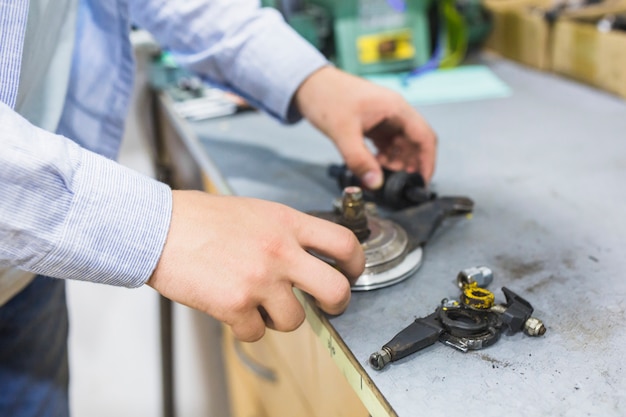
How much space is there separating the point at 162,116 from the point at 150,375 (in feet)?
1.76

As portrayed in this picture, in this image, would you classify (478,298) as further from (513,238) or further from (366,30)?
(366,30)

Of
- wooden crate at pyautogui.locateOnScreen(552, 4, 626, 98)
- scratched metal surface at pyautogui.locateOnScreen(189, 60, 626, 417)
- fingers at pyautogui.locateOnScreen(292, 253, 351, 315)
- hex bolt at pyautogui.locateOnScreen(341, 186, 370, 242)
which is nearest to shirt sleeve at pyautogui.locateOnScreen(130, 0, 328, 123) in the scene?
scratched metal surface at pyautogui.locateOnScreen(189, 60, 626, 417)

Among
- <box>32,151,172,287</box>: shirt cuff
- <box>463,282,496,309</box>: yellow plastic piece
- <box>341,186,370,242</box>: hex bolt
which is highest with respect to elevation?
<box>32,151,172,287</box>: shirt cuff

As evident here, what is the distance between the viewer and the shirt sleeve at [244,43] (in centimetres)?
67

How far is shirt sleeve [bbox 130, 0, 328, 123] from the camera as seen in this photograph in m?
0.67

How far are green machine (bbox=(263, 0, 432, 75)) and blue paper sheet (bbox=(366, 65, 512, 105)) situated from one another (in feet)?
0.11

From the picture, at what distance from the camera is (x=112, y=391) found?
4.09 feet

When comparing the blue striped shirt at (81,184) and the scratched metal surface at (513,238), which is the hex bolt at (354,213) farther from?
the blue striped shirt at (81,184)

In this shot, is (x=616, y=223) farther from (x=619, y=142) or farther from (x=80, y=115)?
(x=80, y=115)

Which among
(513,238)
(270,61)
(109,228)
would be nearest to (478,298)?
(513,238)

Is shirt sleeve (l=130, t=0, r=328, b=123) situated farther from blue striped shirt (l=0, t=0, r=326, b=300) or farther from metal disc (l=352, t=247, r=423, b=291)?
metal disc (l=352, t=247, r=423, b=291)

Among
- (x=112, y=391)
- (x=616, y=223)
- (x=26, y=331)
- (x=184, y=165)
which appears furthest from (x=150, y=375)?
(x=616, y=223)

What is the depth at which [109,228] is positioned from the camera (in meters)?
0.39

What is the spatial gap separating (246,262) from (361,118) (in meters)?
0.30
